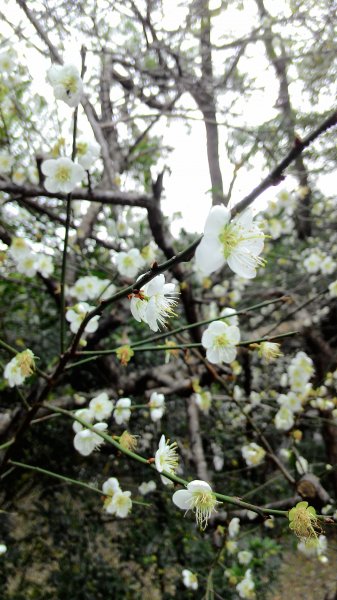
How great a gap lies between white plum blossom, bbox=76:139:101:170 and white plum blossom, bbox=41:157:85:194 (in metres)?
0.13

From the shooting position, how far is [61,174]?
4.07 ft

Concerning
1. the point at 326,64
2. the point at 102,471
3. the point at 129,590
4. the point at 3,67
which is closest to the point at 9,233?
the point at 3,67

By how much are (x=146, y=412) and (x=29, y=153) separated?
1953mm

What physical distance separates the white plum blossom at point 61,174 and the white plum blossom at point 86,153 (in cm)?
13

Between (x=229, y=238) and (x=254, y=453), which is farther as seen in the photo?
(x=254, y=453)

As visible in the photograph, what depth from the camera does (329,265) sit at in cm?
383

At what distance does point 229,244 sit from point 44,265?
179 centimetres

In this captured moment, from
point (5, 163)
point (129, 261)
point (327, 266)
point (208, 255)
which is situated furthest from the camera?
point (327, 266)

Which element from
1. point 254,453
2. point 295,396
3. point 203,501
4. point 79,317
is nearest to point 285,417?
point 295,396

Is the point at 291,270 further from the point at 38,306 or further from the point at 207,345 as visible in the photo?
the point at 207,345

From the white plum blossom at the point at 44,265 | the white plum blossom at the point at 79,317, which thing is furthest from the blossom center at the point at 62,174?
the white plum blossom at the point at 44,265

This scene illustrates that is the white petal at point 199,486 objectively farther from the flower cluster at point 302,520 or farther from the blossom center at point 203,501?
the flower cluster at point 302,520

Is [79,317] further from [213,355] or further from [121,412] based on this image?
[213,355]

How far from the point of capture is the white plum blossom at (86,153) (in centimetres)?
136
